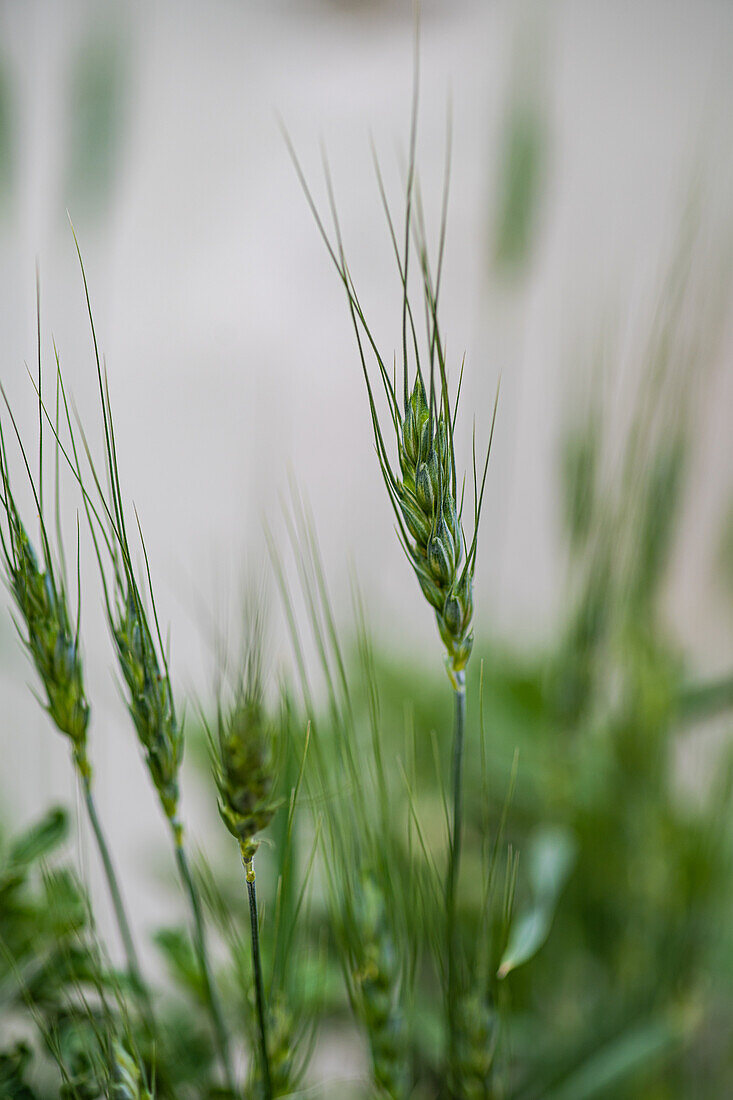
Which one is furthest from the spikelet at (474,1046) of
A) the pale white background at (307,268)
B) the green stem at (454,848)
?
the pale white background at (307,268)

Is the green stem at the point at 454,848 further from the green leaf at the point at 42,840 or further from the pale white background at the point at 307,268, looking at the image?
the pale white background at the point at 307,268

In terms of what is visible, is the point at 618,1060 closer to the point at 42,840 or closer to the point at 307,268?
the point at 42,840

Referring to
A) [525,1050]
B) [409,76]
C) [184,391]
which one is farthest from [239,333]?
[525,1050]

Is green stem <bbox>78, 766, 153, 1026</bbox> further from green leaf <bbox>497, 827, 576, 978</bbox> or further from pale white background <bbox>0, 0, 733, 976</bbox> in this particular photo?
pale white background <bbox>0, 0, 733, 976</bbox>

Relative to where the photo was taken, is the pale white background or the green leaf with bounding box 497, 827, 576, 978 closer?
the green leaf with bounding box 497, 827, 576, 978

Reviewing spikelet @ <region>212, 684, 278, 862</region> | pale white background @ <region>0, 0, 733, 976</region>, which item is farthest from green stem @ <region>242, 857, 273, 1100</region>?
pale white background @ <region>0, 0, 733, 976</region>

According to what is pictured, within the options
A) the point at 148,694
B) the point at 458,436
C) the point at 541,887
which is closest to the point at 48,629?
the point at 148,694

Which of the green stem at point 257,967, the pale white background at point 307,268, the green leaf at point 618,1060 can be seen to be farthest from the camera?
the pale white background at point 307,268

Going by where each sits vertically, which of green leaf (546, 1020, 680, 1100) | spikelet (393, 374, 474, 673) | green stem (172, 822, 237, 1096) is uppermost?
spikelet (393, 374, 474, 673)
